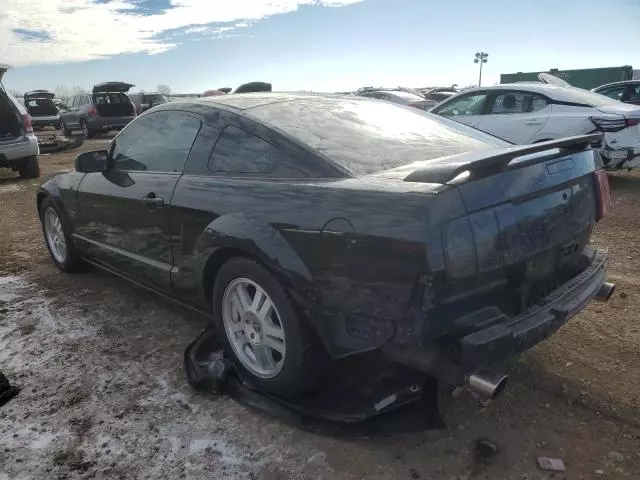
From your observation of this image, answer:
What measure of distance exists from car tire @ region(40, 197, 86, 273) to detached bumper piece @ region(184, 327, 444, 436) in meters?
2.27

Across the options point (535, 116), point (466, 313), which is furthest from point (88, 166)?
point (535, 116)

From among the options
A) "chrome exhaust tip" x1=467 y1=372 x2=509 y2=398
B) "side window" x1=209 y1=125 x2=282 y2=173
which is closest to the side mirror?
"side window" x1=209 y1=125 x2=282 y2=173

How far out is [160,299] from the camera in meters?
4.00

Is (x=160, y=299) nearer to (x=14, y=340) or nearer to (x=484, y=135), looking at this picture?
(x=14, y=340)

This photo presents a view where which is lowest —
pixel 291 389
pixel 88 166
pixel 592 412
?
pixel 592 412

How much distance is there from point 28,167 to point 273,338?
31.1 ft

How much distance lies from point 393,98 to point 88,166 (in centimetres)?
1207

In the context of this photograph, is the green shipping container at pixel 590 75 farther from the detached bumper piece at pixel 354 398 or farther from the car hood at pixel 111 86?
the detached bumper piece at pixel 354 398

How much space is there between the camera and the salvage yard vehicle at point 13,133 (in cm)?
934

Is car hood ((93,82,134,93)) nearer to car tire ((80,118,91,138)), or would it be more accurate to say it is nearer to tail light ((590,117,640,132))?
car tire ((80,118,91,138))

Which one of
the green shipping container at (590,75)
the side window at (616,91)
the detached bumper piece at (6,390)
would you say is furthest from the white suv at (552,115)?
the green shipping container at (590,75)

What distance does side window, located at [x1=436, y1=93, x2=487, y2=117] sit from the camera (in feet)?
26.8

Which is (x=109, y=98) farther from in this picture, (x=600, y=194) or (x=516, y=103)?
(x=600, y=194)

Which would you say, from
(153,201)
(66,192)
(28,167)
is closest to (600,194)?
(153,201)
